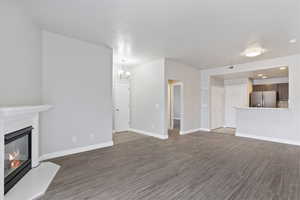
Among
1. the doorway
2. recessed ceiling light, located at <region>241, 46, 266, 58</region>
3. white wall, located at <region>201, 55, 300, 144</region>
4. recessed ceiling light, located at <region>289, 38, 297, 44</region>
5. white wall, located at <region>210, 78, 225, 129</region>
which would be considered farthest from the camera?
white wall, located at <region>210, 78, 225, 129</region>

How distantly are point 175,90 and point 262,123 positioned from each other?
344 centimetres

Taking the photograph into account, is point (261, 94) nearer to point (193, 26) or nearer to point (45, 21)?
point (193, 26)

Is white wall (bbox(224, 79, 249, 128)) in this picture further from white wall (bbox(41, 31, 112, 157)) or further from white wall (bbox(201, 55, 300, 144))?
white wall (bbox(41, 31, 112, 157))

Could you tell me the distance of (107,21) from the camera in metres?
2.73

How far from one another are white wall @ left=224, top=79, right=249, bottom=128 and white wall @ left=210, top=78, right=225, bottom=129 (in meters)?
0.19

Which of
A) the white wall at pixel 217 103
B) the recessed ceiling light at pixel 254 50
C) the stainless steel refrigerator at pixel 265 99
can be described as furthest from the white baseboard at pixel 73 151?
the stainless steel refrigerator at pixel 265 99

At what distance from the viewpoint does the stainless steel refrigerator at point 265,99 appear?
20.8 ft

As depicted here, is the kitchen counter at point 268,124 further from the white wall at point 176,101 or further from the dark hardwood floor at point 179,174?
the white wall at point 176,101

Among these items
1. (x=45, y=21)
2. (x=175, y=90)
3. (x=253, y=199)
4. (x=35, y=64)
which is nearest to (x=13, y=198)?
(x=35, y=64)

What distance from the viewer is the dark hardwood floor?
2000 millimetres

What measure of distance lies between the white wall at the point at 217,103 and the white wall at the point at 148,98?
2.86m

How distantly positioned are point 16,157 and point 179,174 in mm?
2736

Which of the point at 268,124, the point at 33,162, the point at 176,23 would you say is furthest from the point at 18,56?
the point at 268,124

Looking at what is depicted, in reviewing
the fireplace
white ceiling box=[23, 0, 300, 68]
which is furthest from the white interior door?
the fireplace
